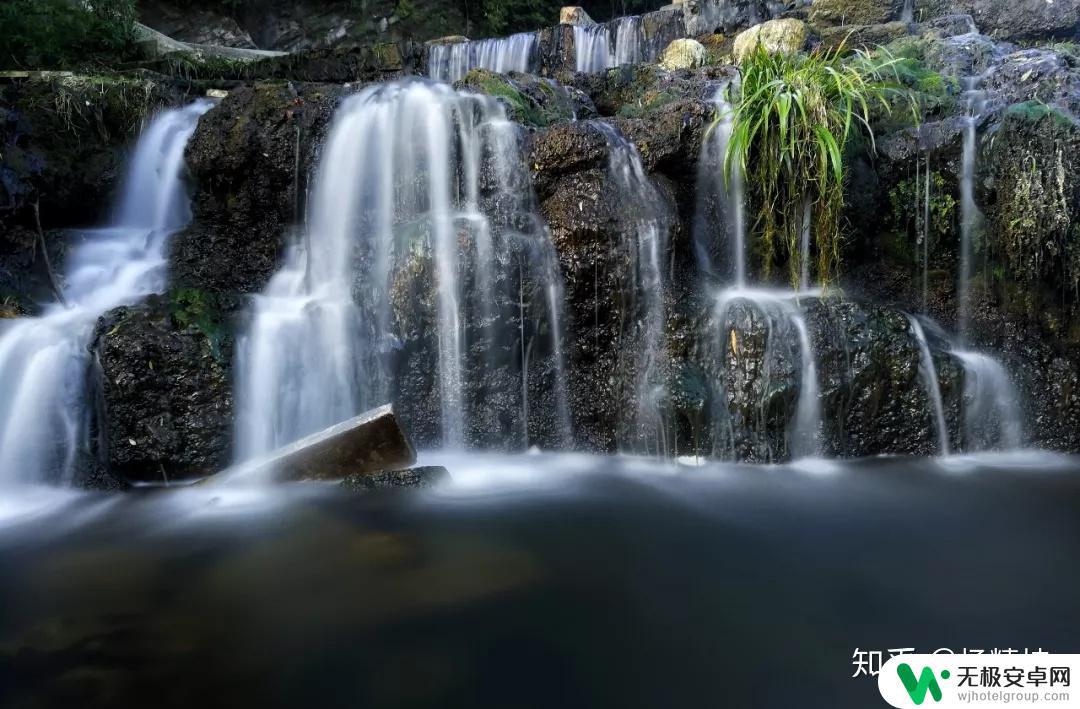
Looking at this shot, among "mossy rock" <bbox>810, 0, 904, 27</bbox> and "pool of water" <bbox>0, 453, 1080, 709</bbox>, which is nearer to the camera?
"pool of water" <bbox>0, 453, 1080, 709</bbox>

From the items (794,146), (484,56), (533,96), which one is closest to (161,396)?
(533,96)

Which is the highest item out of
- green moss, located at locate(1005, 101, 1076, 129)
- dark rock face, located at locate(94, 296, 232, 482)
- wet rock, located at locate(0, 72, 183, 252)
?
wet rock, located at locate(0, 72, 183, 252)

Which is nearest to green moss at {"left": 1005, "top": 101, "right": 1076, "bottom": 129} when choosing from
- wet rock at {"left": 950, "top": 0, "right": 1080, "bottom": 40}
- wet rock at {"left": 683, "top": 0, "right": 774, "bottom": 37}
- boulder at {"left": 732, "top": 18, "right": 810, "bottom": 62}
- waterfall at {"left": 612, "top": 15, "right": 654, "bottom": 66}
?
boulder at {"left": 732, "top": 18, "right": 810, "bottom": 62}

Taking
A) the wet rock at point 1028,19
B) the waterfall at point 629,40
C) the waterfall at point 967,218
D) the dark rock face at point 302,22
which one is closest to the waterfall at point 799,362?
the waterfall at point 967,218

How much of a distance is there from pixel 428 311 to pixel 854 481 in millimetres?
3304

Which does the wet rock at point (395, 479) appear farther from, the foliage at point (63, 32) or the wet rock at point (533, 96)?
the foliage at point (63, 32)

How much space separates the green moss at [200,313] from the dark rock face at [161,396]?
15 millimetres

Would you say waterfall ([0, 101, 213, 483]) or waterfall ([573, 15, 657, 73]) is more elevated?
waterfall ([573, 15, 657, 73])

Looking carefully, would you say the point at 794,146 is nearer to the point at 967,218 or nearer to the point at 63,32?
the point at 967,218

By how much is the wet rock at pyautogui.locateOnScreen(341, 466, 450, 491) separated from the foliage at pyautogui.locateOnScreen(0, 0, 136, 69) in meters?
7.82

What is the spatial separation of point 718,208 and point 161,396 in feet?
15.4

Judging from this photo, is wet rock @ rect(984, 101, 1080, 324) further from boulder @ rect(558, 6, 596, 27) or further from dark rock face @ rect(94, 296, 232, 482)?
boulder @ rect(558, 6, 596, 27)

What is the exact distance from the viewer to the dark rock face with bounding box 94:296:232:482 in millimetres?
4871

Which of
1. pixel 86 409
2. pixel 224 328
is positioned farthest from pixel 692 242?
pixel 86 409
